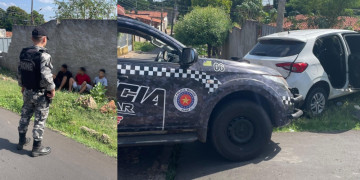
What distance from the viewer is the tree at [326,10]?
21.4ft

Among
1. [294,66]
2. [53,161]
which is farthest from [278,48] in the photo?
[53,161]

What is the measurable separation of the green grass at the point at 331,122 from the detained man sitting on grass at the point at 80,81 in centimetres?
322

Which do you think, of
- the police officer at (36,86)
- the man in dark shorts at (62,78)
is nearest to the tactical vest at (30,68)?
the police officer at (36,86)

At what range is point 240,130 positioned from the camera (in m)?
3.58

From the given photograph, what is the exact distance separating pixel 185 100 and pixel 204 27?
1.12m

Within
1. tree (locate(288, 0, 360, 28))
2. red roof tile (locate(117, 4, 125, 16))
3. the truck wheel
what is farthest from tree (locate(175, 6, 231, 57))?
tree (locate(288, 0, 360, 28))

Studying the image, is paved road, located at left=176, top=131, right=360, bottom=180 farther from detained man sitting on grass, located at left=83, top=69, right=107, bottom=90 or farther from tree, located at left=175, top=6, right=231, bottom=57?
tree, located at left=175, top=6, right=231, bottom=57

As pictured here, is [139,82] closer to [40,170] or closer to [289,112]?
[40,170]

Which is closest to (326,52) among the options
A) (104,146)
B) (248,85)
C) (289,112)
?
(289,112)

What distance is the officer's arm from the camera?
237 centimetres

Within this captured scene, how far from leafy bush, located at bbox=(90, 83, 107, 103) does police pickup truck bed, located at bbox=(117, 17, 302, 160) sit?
0.14 meters

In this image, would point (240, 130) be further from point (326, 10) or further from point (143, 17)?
point (326, 10)

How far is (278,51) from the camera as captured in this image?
525 centimetres

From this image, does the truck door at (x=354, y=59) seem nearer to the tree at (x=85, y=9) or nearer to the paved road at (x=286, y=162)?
the paved road at (x=286, y=162)
